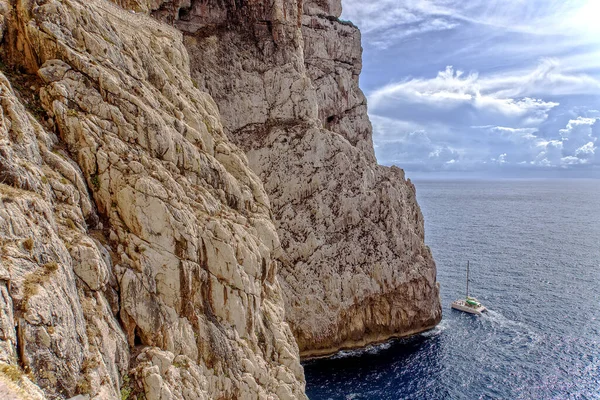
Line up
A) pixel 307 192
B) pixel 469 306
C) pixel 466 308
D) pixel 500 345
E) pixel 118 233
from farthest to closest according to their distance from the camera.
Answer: pixel 469 306
pixel 466 308
pixel 307 192
pixel 500 345
pixel 118 233

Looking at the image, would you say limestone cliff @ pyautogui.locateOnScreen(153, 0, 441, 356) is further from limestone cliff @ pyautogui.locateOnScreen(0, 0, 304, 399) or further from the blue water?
limestone cliff @ pyautogui.locateOnScreen(0, 0, 304, 399)

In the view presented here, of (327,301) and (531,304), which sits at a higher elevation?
(327,301)

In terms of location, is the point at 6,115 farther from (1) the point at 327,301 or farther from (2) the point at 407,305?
(2) the point at 407,305

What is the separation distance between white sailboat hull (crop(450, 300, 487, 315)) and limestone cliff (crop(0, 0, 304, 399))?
4251 cm

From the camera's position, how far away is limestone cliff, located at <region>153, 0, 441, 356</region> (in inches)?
2090

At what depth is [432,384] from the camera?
44656 millimetres

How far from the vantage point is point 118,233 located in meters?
21.3

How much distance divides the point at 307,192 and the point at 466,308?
1334 inches

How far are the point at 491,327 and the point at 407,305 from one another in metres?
13.1

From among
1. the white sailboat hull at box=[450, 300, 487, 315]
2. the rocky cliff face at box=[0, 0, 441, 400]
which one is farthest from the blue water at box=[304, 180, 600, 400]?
the rocky cliff face at box=[0, 0, 441, 400]

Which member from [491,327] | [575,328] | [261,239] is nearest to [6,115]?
[261,239]

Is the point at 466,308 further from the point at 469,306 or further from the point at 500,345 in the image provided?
the point at 500,345

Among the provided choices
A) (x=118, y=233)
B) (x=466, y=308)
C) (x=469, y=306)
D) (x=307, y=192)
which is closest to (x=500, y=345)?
(x=466, y=308)

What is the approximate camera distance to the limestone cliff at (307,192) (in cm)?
5309
